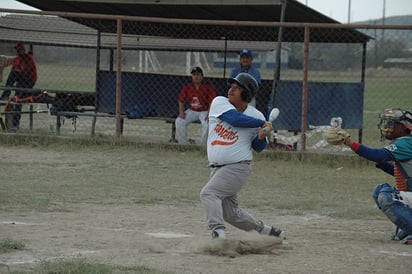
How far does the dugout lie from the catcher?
6655mm

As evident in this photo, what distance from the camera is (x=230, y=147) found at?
7.78m

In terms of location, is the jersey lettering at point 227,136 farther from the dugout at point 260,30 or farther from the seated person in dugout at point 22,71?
the seated person in dugout at point 22,71

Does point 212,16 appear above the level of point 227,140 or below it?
above

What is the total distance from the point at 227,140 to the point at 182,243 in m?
1.00

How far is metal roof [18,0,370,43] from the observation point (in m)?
16.2

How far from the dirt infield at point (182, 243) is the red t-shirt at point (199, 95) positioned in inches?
237

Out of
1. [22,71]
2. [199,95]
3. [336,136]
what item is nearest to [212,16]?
[199,95]

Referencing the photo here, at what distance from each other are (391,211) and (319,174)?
18.0 ft

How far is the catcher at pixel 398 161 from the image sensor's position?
8047mm

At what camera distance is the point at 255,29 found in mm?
18172

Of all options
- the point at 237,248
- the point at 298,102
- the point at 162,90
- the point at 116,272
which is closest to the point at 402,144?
the point at 237,248

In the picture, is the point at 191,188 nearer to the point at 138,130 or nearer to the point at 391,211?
the point at 391,211

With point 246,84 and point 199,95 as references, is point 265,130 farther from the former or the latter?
point 199,95

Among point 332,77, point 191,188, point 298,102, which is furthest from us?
point 332,77
